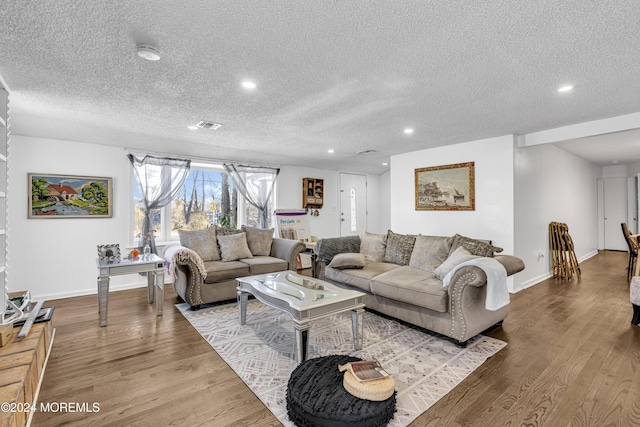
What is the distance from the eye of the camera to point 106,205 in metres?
4.69

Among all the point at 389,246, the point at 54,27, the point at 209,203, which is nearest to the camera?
the point at 54,27

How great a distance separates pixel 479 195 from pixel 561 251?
212 centimetres

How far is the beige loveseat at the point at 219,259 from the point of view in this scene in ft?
12.1

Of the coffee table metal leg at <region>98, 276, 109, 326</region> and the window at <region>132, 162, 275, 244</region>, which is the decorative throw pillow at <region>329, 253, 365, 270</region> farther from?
the window at <region>132, 162, 275, 244</region>

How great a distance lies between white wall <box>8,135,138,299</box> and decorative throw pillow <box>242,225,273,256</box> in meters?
1.96

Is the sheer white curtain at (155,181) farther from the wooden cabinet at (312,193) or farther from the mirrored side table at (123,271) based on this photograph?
the wooden cabinet at (312,193)

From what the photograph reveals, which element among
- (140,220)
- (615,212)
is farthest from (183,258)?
(615,212)

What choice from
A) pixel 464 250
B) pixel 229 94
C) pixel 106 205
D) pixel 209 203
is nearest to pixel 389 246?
pixel 464 250

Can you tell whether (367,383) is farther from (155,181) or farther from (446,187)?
(155,181)

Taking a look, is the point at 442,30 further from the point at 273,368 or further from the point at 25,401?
the point at 25,401

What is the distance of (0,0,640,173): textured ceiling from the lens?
1.68 m

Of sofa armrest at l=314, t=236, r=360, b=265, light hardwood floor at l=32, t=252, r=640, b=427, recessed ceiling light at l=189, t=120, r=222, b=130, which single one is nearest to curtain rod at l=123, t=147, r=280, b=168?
recessed ceiling light at l=189, t=120, r=222, b=130

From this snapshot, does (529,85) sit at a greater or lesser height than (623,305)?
greater

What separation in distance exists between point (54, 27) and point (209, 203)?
13.6 ft
